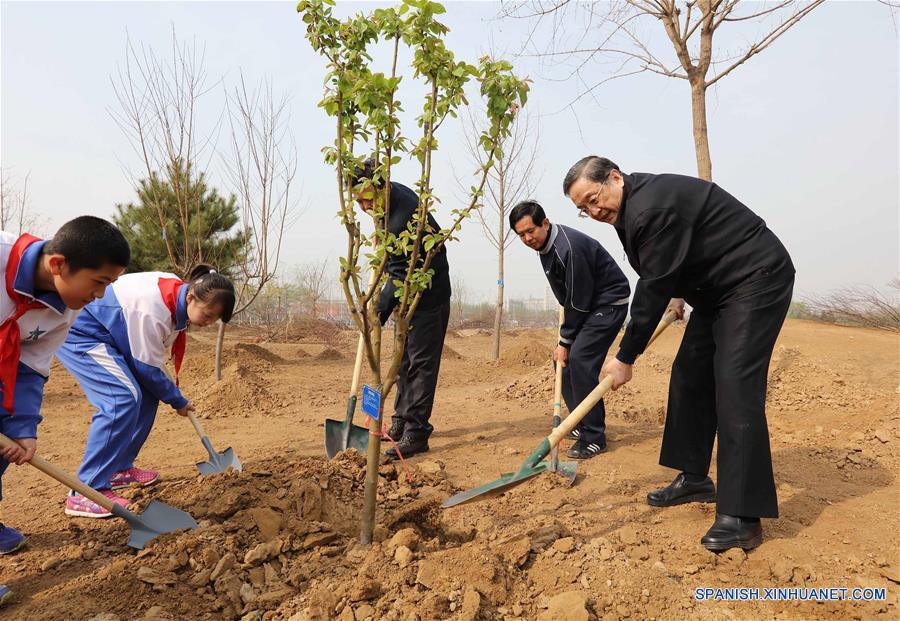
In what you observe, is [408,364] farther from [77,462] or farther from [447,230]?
[77,462]

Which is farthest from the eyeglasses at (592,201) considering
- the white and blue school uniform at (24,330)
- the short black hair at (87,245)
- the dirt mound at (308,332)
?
the dirt mound at (308,332)

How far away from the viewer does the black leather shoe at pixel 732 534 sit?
240cm

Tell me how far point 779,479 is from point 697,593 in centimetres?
169

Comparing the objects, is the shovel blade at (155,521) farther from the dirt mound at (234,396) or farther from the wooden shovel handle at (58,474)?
the dirt mound at (234,396)

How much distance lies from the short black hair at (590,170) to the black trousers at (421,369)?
162cm

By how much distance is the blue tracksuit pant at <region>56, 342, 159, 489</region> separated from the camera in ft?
10.1

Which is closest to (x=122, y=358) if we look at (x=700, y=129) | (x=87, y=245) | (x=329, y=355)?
(x=87, y=245)

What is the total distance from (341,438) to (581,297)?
6.57ft

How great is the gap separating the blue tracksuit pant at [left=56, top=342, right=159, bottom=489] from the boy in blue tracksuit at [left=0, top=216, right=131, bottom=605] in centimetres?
52

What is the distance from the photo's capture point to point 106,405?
3.14 metres

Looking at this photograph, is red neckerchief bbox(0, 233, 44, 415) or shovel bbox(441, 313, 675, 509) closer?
red neckerchief bbox(0, 233, 44, 415)

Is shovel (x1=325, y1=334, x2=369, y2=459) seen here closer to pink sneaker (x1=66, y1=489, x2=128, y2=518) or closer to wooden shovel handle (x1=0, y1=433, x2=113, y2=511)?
pink sneaker (x1=66, y1=489, x2=128, y2=518)

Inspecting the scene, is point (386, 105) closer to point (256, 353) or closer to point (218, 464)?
point (218, 464)

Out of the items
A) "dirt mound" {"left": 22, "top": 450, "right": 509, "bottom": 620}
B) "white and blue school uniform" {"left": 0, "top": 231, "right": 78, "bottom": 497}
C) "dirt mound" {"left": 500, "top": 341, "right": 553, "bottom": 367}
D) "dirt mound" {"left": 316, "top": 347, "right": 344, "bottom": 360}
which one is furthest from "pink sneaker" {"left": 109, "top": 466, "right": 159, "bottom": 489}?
"dirt mound" {"left": 500, "top": 341, "right": 553, "bottom": 367}
